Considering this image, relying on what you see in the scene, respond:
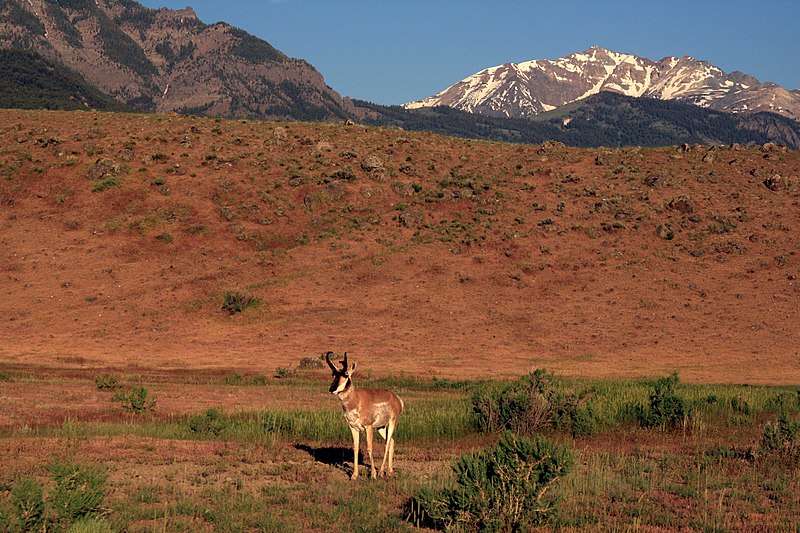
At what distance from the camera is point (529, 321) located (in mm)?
49031

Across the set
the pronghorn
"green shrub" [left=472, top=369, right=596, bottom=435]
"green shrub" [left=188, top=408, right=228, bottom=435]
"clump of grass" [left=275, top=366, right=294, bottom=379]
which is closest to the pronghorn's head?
the pronghorn

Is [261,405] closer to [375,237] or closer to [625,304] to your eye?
[625,304]

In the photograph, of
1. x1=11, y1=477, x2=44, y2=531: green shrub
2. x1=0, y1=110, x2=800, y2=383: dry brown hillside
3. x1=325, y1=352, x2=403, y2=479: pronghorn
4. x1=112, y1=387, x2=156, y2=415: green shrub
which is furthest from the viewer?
x1=0, y1=110, x2=800, y2=383: dry brown hillside

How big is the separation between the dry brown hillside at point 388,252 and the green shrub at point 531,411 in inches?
625

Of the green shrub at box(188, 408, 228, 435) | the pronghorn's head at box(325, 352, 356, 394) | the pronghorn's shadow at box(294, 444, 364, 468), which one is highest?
the pronghorn's head at box(325, 352, 356, 394)

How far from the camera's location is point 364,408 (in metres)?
13.8

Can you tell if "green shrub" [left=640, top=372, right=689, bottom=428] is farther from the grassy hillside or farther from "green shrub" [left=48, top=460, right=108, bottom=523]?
"green shrub" [left=48, top=460, right=108, bottom=523]

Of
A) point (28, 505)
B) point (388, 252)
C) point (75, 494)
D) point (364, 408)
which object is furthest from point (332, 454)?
point (388, 252)

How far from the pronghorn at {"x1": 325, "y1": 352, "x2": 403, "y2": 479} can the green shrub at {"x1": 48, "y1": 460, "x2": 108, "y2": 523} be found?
4375mm

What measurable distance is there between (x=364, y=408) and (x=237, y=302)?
37.1 meters

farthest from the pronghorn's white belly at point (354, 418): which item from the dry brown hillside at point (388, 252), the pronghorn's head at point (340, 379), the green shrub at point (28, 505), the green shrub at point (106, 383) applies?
the dry brown hillside at point (388, 252)

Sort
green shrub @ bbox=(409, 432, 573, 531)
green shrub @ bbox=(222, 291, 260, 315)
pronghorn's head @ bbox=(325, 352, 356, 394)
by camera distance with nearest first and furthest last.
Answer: green shrub @ bbox=(409, 432, 573, 531) < pronghorn's head @ bbox=(325, 352, 356, 394) < green shrub @ bbox=(222, 291, 260, 315)

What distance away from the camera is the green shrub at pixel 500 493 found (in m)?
10.6

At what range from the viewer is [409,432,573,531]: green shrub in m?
10.6
